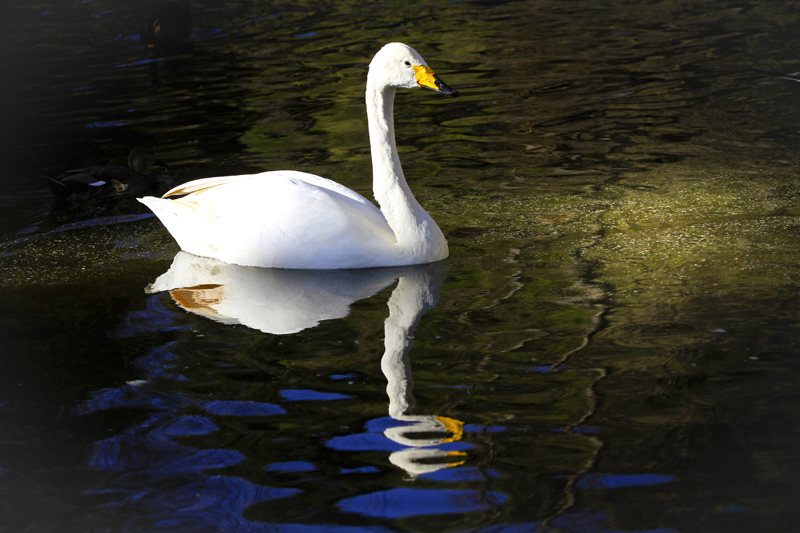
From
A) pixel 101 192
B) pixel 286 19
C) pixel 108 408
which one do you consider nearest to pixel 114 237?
pixel 101 192

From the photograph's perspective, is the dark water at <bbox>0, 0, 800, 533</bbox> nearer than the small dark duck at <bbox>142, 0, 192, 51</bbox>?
Yes

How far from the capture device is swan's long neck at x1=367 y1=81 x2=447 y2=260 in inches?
261

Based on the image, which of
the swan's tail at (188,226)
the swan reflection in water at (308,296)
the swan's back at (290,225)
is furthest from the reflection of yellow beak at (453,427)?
the swan's tail at (188,226)

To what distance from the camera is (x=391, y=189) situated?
22.2 feet

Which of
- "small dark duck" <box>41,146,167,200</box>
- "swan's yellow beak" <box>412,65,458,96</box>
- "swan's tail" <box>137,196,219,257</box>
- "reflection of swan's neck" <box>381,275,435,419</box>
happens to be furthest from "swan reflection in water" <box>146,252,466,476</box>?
"small dark duck" <box>41,146,167,200</box>

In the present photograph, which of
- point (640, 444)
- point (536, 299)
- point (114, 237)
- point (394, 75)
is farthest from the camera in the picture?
point (114, 237)

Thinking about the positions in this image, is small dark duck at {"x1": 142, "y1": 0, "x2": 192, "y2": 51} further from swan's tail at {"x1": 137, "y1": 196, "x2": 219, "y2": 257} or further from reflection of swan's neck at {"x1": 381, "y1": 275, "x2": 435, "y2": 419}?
reflection of swan's neck at {"x1": 381, "y1": 275, "x2": 435, "y2": 419}

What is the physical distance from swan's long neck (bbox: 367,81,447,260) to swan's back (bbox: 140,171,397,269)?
124 mm

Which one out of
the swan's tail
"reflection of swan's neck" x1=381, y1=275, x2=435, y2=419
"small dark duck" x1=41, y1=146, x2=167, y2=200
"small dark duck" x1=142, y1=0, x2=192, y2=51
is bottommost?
"reflection of swan's neck" x1=381, y1=275, x2=435, y2=419

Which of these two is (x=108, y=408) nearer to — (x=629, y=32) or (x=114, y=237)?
(x=114, y=237)

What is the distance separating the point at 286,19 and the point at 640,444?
1824cm

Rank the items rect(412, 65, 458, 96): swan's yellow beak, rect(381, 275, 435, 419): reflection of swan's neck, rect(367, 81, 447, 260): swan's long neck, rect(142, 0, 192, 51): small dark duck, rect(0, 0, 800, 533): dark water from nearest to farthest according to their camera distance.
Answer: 1. rect(0, 0, 800, 533): dark water
2. rect(381, 275, 435, 419): reflection of swan's neck
3. rect(412, 65, 458, 96): swan's yellow beak
4. rect(367, 81, 447, 260): swan's long neck
5. rect(142, 0, 192, 51): small dark duck

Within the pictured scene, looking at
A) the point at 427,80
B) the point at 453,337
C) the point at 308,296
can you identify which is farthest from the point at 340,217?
the point at 453,337

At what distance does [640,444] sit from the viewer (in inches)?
154
